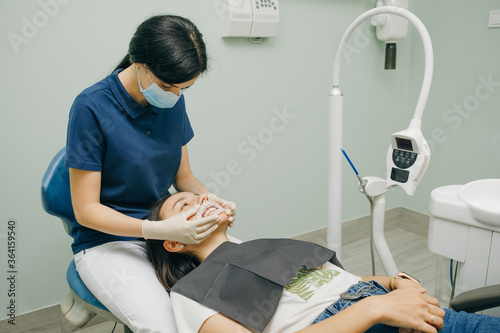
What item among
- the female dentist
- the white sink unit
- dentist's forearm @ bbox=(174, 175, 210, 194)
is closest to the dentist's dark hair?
the female dentist

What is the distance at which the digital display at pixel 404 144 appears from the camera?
43.4 inches

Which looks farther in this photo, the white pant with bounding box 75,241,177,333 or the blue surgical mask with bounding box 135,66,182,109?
the blue surgical mask with bounding box 135,66,182,109

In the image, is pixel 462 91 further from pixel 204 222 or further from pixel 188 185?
pixel 204 222

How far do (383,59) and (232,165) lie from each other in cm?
130

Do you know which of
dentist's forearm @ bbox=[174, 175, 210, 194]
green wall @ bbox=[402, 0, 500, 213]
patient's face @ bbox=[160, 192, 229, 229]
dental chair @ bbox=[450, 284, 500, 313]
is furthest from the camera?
green wall @ bbox=[402, 0, 500, 213]

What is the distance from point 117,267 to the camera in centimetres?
114

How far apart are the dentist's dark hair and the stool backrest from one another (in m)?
0.43

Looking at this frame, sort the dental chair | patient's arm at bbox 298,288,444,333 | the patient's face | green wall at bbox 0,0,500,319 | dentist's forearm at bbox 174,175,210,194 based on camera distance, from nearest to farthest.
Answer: patient's arm at bbox 298,288,444,333
the dental chair
the patient's face
dentist's forearm at bbox 174,175,210,194
green wall at bbox 0,0,500,319

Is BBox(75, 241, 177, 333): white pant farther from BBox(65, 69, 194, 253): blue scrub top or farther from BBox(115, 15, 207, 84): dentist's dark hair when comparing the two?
BBox(115, 15, 207, 84): dentist's dark hair

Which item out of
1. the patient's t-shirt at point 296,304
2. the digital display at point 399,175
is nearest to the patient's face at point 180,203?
the patient's t-shirt at point 296,304

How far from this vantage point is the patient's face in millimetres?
1250

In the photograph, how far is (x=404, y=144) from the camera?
1121 mm

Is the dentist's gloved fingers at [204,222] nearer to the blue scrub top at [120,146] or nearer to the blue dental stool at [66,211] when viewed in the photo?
the blue scrub top at [120,146]

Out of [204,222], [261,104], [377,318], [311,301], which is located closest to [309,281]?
[311,301]
